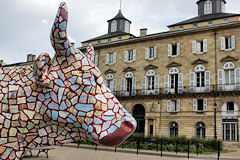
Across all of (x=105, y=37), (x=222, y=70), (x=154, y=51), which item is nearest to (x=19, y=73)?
(x=222, y=70)

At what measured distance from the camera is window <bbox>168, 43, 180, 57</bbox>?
28.9 m

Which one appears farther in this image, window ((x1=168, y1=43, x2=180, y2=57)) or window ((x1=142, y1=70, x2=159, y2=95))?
window ((x1=142, y1=70, x2=159, y2=95))

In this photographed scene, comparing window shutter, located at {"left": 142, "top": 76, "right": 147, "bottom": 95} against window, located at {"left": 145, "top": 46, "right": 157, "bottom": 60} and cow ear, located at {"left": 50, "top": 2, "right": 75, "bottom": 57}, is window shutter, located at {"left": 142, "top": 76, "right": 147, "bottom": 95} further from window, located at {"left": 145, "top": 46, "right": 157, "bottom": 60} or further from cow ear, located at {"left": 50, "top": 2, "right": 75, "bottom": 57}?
cow ear, located at {"left": 50, "top": 2, "right": 75, "bottom": 57}

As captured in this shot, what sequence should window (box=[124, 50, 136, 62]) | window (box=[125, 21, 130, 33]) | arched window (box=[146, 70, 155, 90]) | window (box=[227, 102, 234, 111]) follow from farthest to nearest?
window (box=[125, 21, 130, 33]), window (box=[124, 50, 136, 62]), arched window (box=[146, 70, 155, 90]), window (box=[227, 102, 234, 111])

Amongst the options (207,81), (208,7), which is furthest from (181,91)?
(208,7)

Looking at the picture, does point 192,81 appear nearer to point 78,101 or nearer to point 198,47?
point 198,47

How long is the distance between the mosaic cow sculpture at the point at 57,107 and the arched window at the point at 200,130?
974 inches

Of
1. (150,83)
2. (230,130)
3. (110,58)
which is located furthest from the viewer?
(110,58)

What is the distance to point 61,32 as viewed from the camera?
2.46 metres

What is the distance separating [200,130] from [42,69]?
2526 centimetres

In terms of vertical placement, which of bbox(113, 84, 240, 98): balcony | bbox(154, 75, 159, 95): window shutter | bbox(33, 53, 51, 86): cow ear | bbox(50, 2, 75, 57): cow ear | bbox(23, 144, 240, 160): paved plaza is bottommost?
bbox(23, 144, 240, 160): paved plaza

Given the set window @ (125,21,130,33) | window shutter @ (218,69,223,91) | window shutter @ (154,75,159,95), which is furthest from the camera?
window @ (125,21,130,33)

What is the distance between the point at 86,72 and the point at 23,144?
34.3 inches

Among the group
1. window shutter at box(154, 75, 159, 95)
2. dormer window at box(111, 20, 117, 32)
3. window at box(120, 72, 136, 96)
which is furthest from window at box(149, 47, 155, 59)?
dormer window at box(111, 20, 117, 32)
